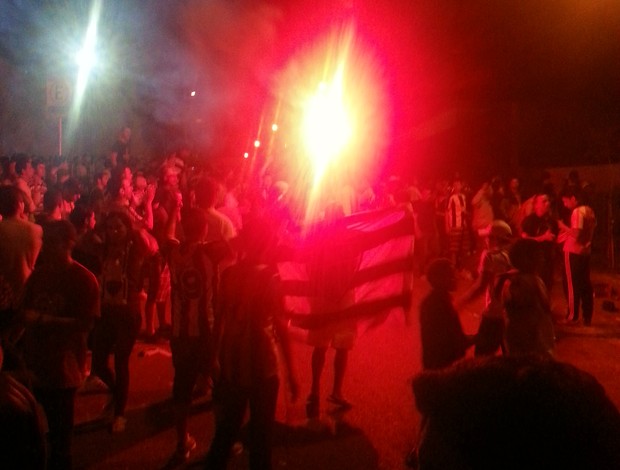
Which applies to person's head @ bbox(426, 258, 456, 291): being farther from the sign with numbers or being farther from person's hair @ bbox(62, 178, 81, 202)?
the sign with numbers

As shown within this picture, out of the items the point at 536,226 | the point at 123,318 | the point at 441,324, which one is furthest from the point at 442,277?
the point at 536,226

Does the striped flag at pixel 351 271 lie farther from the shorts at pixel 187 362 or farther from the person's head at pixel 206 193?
the shorts at pixel 187 362

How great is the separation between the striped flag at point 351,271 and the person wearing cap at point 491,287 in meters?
0.81

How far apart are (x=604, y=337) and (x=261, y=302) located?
19.8 ft

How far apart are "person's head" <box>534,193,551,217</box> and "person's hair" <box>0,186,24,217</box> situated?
6054 mm

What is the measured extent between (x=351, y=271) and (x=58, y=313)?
100 inches

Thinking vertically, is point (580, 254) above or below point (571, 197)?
below

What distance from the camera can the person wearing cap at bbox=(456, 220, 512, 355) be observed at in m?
5.16

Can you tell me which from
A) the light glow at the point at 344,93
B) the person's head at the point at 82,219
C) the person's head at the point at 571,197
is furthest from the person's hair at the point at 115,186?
the light glow at the point at 344,93

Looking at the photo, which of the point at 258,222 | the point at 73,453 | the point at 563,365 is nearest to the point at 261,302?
the point at 258,222

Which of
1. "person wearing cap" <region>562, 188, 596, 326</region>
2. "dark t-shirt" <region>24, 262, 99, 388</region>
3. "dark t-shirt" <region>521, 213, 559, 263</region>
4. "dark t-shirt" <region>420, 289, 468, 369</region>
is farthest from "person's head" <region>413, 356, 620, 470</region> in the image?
"person wearing cap" <region>562, 188, 596, 326</region>

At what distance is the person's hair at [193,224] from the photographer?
4.75m

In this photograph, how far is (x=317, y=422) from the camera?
5.56 meters

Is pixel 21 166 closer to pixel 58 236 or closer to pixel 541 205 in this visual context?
pixel 58 236
